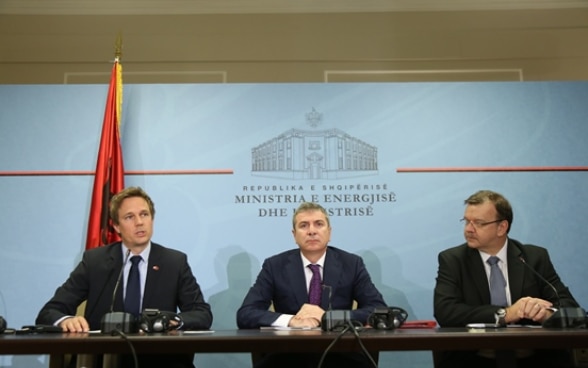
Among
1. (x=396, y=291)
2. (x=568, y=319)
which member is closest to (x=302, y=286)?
(x=396, y=291)

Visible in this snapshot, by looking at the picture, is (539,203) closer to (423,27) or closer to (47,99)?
(423,27)

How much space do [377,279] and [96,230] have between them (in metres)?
1.76

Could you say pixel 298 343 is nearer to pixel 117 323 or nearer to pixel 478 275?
pixel 117 323

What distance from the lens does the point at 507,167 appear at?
160 inches

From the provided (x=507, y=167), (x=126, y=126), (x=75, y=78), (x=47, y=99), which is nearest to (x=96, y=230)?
(x=126, y=126)

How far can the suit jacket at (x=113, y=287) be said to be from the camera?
9.89ft

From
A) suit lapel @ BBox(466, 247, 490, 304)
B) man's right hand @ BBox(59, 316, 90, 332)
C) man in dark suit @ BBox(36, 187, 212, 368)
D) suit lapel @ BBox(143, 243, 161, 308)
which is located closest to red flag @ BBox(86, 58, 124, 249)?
man in dark suit @ BBox(36, 187, 212, 368)

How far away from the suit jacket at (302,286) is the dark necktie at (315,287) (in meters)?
0.03

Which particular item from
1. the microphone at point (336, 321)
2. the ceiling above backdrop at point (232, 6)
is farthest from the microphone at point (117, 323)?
the ceiling above backdrop at point (232, 6)

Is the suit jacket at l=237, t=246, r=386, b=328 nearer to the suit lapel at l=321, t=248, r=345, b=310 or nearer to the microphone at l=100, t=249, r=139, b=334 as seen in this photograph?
the suit lapel at l=321, t=248, r=345, b=310

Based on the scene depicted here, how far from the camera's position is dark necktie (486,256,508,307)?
3027mm

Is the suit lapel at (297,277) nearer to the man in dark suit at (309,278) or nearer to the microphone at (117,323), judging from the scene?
the man in dark suit at (309,278)

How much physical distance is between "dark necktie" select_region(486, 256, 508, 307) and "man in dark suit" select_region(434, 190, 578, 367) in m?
0.01

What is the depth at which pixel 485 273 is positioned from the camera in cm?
307
